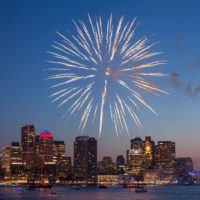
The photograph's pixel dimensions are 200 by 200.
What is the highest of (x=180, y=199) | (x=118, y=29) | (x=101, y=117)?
(x=118, y=29)

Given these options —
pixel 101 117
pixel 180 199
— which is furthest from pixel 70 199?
pixel 101 117

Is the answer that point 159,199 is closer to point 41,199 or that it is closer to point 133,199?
point 133,199

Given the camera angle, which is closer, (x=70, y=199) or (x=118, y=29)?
(x=118, y=29)

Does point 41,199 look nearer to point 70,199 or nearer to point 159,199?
point 70,199

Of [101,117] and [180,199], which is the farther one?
[180,199]

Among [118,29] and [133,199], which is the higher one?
[118,29]

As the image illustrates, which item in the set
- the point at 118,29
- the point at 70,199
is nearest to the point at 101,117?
the point at 118,29

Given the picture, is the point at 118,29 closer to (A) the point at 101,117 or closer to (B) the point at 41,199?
(A) the point at 101,117
